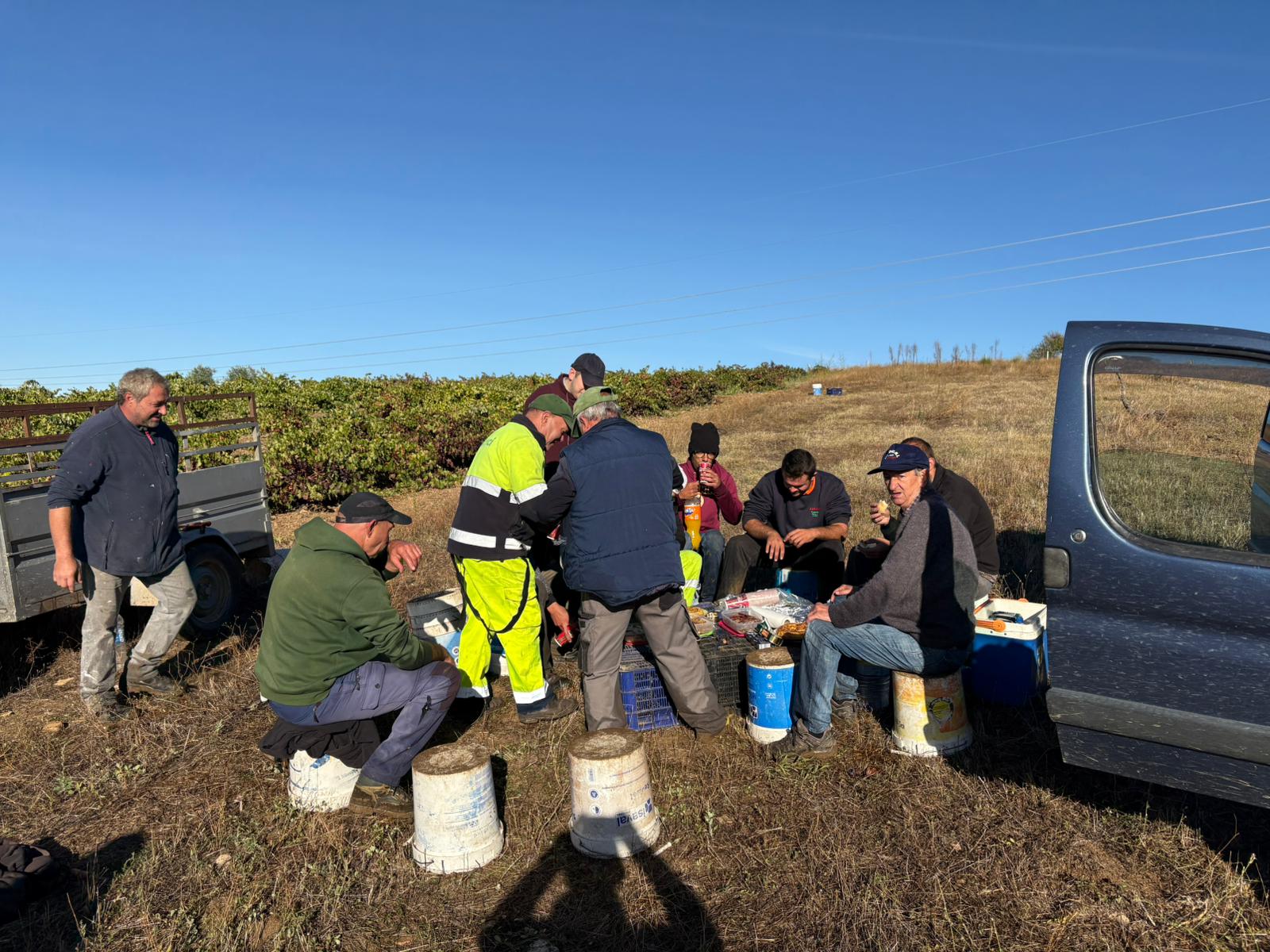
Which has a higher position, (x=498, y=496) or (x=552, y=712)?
(x=498, y=496)

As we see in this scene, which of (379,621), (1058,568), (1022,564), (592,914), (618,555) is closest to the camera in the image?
(1058,568)

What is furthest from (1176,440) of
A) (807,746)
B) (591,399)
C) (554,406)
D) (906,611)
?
(554,406)

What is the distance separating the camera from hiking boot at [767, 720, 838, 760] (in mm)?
4238

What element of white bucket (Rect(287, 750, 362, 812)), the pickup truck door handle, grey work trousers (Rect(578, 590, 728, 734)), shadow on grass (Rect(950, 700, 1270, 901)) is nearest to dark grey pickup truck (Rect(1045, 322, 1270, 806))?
the pickup truck door handle

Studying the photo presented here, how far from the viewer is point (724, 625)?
16.7 feet

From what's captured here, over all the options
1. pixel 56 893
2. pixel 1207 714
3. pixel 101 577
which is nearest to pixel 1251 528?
pixel 1207 714

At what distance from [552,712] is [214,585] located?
382 cm

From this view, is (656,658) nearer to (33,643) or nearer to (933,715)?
(933,715)

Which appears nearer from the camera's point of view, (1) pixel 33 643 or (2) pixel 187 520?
(1) pixel 33 643

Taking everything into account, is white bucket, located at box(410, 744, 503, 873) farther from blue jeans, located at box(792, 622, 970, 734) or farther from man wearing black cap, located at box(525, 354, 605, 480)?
man wearing black cap, located at box(525, 354, 605, 480)

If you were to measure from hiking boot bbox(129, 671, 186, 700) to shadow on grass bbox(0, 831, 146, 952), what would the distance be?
5.02 ft

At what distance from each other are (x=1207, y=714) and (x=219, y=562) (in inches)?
275

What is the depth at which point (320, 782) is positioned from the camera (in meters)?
3.89

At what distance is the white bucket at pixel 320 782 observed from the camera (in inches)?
153
